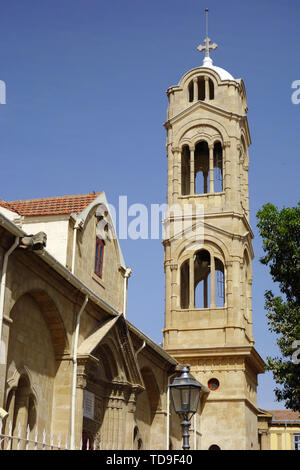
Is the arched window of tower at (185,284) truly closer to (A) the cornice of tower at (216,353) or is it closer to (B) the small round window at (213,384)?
(A) the cornice of tower at (216,353)

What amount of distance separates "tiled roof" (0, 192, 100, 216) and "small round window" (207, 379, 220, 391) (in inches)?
624

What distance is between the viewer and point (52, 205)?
82.3 ft

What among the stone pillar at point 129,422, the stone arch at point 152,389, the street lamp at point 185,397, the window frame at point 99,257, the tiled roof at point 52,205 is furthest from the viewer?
the stone arch at point 152,389

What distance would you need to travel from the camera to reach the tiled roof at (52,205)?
24.5 meters

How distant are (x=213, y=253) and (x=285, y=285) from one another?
63.1 ft

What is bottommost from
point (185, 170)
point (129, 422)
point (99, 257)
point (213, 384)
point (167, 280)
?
point (129, 422)

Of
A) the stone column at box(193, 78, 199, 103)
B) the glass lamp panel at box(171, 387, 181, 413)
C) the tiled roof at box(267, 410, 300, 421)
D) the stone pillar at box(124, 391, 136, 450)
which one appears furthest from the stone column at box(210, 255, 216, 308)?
the tiled roof at box(267, 410, 300, 421)

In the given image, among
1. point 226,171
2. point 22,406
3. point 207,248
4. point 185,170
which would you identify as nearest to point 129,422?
point 22,406

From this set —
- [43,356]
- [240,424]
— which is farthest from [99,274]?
[240,424]

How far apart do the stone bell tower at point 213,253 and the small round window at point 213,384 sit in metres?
0.02

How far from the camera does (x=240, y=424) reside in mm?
36656

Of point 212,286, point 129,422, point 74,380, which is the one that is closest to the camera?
point 74,380

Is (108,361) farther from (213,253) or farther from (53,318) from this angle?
(213,253)

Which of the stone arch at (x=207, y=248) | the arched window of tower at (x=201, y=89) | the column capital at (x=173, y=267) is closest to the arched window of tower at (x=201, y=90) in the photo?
the arched window of tower at (x=201, y=89)
